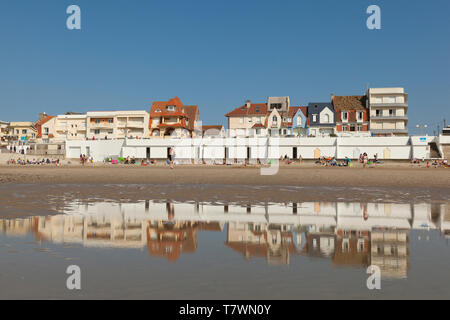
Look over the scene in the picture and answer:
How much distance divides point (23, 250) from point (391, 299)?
5.48 meters

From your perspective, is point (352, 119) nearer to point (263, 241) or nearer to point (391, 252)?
point (263, 241)

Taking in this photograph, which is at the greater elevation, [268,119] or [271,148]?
[268,119]

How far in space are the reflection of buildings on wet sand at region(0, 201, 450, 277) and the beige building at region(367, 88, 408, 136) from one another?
6582cm

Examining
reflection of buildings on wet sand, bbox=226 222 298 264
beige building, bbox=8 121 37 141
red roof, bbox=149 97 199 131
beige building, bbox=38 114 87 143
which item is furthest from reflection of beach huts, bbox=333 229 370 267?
beige building, bbox=8 121 37 141

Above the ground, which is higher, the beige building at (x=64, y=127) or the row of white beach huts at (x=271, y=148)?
the beige building at (x=64, y=127)

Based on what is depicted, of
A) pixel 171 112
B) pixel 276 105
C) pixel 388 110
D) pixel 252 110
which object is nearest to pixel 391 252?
pixel 252 110

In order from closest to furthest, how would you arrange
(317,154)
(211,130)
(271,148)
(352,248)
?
(352,248) → (317,154) → (271,148) → (211,130)

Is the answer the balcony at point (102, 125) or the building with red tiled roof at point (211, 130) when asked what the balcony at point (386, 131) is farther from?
the balcony at point (102, 125)

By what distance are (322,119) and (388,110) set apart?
13.3 metres

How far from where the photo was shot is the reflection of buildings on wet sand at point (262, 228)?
6.01m

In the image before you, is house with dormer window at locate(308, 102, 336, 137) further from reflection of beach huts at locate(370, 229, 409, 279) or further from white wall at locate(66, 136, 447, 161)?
reflection of beach huts at locate(370, 229, 409, 279)

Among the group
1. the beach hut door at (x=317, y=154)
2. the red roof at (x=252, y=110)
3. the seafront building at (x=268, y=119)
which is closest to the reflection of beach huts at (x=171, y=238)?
the beach hut door at (x=317, y=154)

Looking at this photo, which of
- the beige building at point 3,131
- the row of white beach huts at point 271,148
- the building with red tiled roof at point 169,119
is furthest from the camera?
the beige building at point 3,131

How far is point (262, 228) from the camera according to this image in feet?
26.9
